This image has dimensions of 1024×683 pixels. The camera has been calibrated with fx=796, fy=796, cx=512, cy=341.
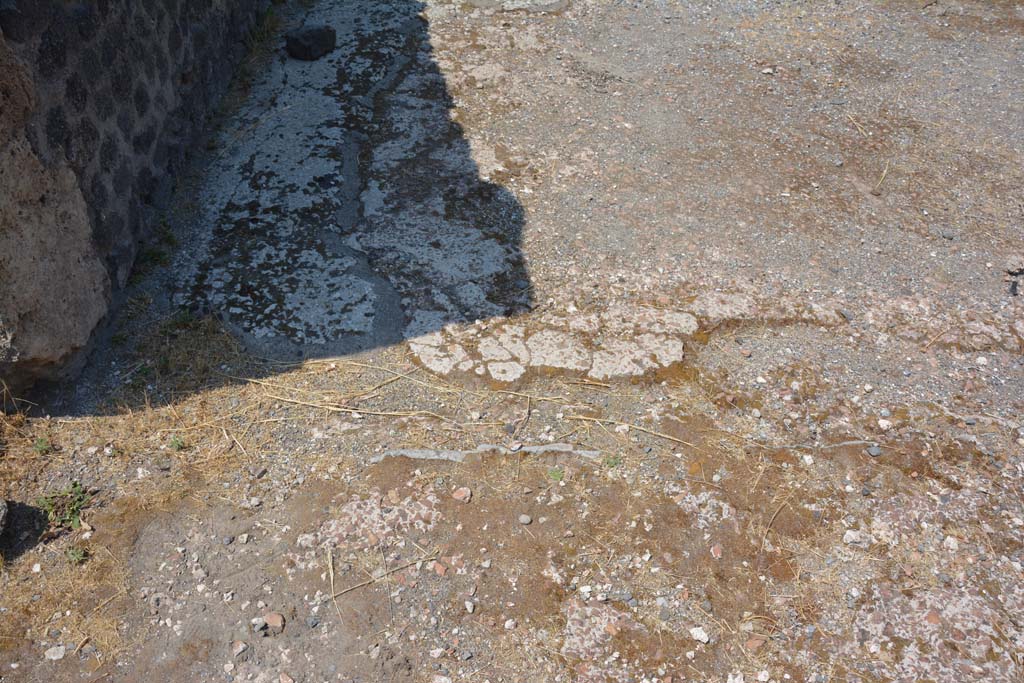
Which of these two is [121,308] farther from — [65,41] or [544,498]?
[544,498]

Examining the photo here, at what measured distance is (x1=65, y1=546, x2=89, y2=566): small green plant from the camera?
2.52 m

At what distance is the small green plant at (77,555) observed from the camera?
252 centimetres

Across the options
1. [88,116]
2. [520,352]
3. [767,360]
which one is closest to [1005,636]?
[767,360]

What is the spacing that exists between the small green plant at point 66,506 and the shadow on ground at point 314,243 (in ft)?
1.20

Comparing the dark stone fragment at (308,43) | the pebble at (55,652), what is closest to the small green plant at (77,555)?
the pebble at (55,652)

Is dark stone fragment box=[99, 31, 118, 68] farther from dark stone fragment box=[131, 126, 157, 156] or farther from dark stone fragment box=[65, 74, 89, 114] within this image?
dark stone fragment box=[131, 126, 157, 156]

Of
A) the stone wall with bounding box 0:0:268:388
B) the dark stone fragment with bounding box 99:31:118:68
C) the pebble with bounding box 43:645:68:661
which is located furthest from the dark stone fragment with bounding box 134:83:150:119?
the pebble with bounding box 43:645:68:661

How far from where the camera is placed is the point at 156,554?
2.56 m

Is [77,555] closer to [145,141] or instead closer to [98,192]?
[98,192]

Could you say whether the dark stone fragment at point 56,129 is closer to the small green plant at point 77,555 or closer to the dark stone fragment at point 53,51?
the dark stone fragment at point 53,51

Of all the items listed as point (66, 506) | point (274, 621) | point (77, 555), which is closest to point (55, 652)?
point (77, 555)

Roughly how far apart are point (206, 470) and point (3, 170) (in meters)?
1.18

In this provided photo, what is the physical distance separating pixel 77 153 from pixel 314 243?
104 cm

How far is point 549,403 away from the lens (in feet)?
10.5
